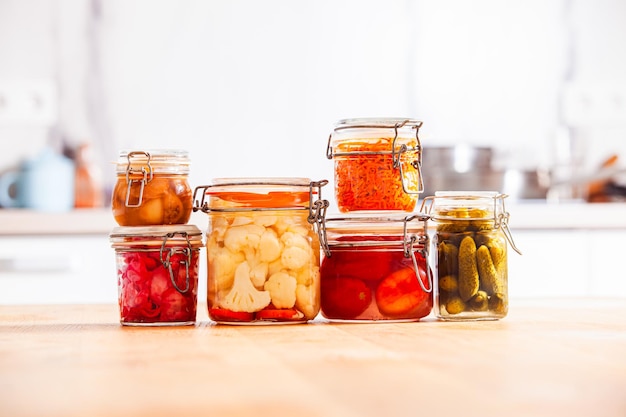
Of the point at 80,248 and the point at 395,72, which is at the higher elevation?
the point at 395,72

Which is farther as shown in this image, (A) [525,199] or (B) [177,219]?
(A) [525,199]

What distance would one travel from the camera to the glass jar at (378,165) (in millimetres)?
1059

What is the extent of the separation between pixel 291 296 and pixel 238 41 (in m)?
2.01

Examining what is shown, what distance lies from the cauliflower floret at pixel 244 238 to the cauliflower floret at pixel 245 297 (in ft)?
0.05

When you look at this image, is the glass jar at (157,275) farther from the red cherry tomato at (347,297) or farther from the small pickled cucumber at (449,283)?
the small pickled cucumber at (449,283)

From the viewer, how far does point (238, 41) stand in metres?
2.88

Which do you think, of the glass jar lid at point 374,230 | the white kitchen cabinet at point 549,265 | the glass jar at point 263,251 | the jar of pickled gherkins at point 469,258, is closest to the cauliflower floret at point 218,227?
the glass jar at point 263,251

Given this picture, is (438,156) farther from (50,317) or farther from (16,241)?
(50,317)

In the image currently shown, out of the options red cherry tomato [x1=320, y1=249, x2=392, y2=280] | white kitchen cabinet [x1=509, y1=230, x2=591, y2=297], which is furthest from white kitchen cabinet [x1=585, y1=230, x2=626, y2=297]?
red cherry tomato [x1=320, y1=249, x2=392, y2=280]

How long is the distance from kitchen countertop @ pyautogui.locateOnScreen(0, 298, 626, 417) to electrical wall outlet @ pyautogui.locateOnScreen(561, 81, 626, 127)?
2.08m

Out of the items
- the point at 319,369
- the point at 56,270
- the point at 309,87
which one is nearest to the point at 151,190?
the point at 319,369

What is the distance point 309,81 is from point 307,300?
1.98 metres

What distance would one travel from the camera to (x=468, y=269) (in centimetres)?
100

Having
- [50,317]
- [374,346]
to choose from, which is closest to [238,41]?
[50,317]
